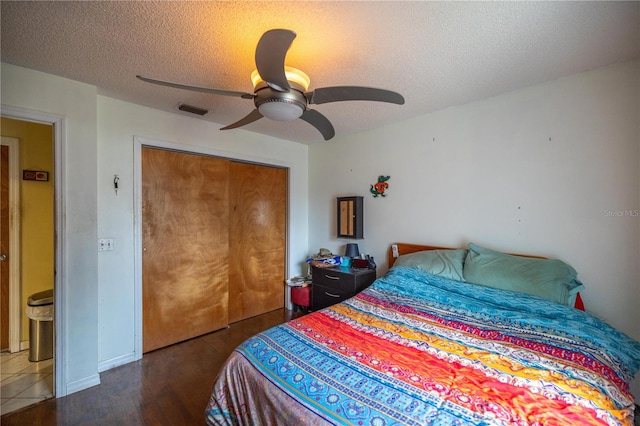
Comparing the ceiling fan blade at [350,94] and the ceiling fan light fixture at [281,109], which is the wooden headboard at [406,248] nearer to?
the ceiling fan blade at [350,94]

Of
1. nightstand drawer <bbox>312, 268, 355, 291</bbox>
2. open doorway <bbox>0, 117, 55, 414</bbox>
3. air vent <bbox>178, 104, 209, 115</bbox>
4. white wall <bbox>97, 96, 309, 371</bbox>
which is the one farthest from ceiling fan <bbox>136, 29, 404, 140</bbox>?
open doorway <bbox>0, 117, 55, 414</bbox>

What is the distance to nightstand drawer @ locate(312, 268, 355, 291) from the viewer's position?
9.26 feet

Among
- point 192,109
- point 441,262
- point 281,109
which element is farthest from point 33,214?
point 441,262

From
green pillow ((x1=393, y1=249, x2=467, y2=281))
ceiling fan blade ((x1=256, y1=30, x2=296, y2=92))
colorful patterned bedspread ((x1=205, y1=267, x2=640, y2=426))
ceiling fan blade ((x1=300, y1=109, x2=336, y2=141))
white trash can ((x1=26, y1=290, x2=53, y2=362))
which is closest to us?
colorful patterned bedspread ((x1=205, y1=267, x2=640, y2=426))

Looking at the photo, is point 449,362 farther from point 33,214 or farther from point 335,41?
point 33,214

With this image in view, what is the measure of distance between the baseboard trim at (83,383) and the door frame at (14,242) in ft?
3.91

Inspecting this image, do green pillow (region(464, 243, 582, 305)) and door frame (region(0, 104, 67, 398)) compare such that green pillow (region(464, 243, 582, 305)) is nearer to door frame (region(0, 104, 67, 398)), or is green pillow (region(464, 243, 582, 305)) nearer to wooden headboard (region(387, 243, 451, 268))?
wooden headboard (region(387, 243, 451, 268))

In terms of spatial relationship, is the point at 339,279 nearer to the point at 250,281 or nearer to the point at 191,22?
the point at 250,281

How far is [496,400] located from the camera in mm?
979

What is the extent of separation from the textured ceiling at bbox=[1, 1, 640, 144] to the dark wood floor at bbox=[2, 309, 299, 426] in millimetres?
2338

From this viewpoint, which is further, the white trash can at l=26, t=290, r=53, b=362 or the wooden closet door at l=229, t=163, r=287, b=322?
the wooden closet door at l=229, t=163, r=287, b=322

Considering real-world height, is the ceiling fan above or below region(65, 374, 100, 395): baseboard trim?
above

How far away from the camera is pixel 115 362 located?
235 centimetres

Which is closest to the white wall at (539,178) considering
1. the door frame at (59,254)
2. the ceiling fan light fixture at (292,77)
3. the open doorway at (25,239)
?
the ceiling fan light fixture at (292,77)
